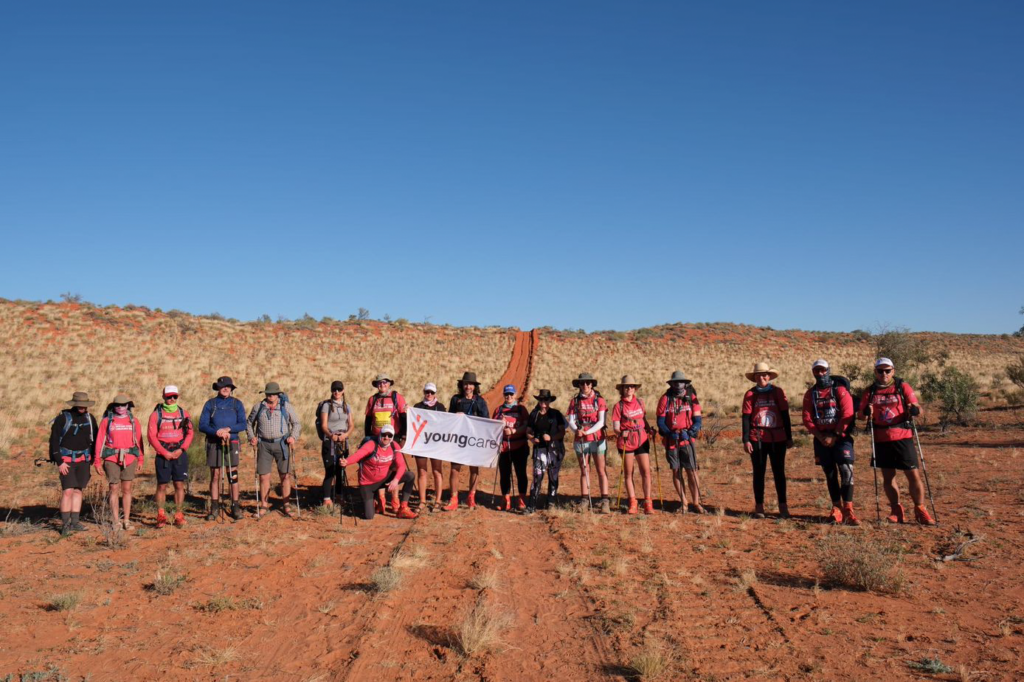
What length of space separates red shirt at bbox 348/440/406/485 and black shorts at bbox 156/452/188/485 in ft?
8.08

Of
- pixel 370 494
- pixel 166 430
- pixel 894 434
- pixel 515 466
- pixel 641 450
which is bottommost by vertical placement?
pixel 370 494

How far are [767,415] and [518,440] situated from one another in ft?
12.4

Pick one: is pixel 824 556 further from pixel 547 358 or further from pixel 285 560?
pixel 547 358

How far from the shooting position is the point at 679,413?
9820 millimetres

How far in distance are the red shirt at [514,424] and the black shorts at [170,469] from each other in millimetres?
4838

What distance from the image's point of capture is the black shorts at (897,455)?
8570 millimetres

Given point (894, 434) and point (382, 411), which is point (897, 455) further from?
point (382, 411)

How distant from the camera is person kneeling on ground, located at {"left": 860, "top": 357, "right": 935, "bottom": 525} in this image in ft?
28.1

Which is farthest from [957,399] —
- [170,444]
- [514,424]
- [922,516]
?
[170,444]

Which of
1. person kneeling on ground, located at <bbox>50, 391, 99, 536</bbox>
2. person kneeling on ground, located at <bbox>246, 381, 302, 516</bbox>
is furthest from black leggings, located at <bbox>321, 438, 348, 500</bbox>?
person kneeling on ground, located at <bbox>50, 391, 99, 536</bbox>

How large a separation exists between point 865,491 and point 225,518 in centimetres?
1018

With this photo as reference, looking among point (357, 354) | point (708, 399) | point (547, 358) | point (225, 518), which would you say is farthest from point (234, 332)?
point (225, 518)

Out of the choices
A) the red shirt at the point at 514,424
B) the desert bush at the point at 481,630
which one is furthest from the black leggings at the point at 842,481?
the desert bush at the point at 481,630

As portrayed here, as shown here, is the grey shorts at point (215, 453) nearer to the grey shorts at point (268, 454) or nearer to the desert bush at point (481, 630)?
the grey shorts at point (268, 454)
